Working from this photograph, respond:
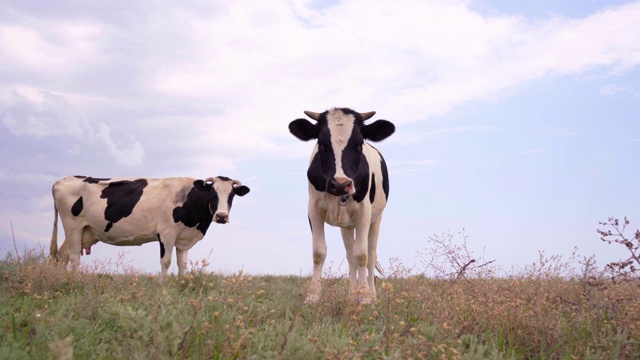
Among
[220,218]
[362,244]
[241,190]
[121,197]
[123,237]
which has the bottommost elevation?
[362,244]

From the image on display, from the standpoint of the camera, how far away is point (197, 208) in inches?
513

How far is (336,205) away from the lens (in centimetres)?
816

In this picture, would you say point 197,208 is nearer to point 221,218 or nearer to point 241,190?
point 221,218

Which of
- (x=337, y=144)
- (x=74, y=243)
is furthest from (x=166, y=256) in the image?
(x=337, y=144)

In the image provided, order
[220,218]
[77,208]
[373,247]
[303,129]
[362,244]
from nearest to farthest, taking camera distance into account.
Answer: [362,244], [303,129], [373,247], [220,218], [77,208]

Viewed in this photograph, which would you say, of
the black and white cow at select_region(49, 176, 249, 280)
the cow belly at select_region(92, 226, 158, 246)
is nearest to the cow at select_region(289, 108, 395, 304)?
the black and white cow at select_region(49, 176, 249, 280)

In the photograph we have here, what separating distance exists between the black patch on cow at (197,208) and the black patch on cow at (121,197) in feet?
3.58

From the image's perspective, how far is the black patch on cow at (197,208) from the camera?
12.9 metres

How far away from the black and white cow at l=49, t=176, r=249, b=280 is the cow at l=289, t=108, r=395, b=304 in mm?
4628

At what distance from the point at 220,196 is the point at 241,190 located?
31.7 inches

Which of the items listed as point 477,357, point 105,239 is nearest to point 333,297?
point 477,357

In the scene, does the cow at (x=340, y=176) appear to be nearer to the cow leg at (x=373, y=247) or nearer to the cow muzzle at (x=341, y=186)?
the cow muzzle at (x=341, y=186)

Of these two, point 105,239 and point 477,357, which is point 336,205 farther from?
point 105,239

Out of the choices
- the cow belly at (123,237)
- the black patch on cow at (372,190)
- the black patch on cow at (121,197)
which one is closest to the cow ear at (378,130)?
the black patch on cow at (372,190)
